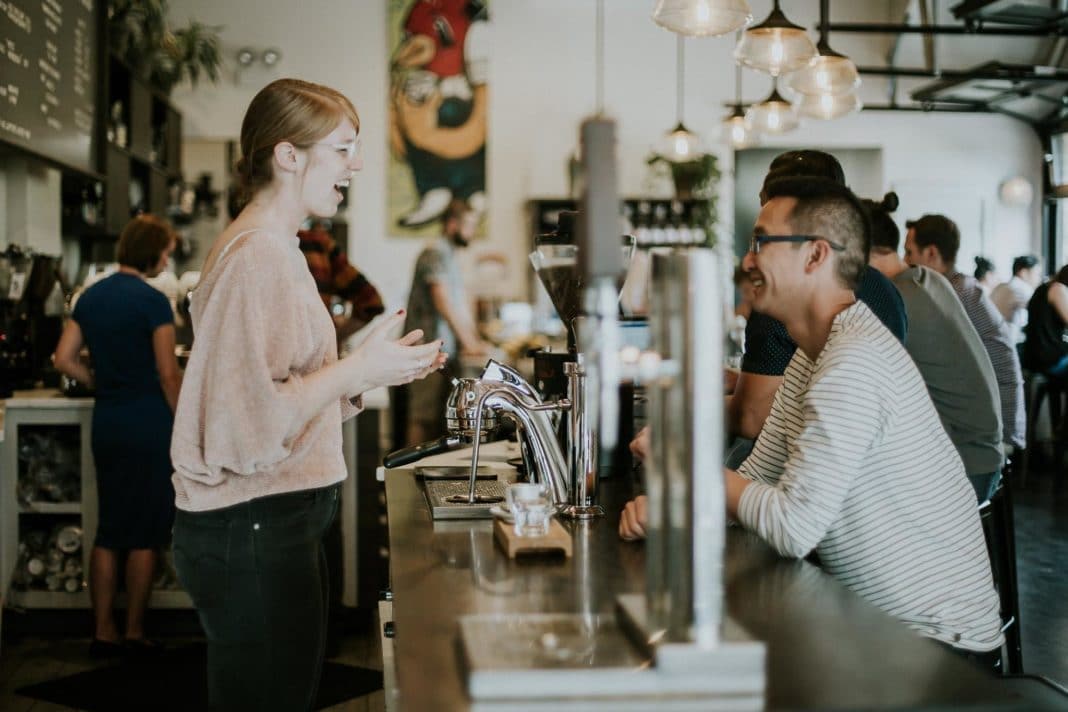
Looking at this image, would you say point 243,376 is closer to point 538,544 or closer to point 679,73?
point 538,544

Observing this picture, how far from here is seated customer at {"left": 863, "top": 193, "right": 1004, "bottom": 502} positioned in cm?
329

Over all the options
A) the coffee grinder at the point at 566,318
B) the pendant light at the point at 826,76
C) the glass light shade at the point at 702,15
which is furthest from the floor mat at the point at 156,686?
the pendant light at the point at 826,76

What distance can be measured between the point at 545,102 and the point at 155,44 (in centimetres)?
351

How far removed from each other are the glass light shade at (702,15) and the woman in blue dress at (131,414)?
1981mm

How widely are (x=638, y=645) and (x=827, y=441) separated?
2.13 feet

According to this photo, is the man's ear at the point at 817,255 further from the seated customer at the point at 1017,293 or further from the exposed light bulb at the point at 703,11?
the seated customer at the point at 1017,293

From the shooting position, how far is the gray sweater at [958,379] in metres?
3.29

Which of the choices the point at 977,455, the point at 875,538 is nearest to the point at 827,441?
the point at 875,538

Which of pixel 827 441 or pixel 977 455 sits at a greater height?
pixel 827 441

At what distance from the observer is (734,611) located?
1481 millimetres

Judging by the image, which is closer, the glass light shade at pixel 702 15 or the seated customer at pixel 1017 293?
the glass light shade at pixel 702 15

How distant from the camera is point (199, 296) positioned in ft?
6.05

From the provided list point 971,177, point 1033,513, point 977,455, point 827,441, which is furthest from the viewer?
point 971,177

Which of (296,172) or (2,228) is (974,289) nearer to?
(296,172)
